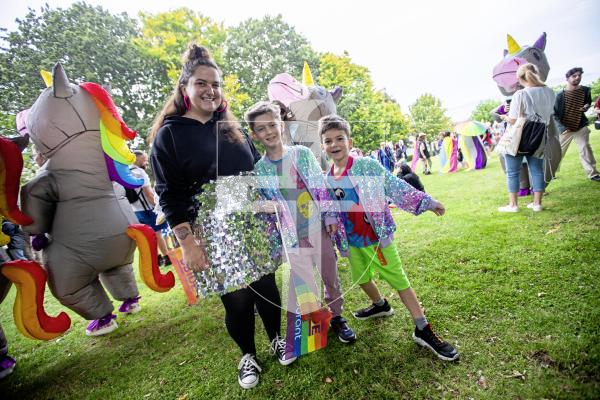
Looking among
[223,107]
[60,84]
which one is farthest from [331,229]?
[60,84]

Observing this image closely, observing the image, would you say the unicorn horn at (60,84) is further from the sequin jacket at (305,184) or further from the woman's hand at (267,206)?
the woman's hand at (267,206)

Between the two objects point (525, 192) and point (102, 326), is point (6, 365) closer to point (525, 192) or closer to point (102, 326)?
point (102, 326)

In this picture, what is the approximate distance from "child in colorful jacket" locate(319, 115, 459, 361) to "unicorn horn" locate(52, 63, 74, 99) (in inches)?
80.6

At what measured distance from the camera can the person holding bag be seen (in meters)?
3.48

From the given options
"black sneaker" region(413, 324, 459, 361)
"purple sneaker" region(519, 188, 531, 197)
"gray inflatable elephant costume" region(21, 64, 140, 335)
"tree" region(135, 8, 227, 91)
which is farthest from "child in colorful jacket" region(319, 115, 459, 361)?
"tree" region(135, 8, 227, 91)

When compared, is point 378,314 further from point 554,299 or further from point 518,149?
point 518,149

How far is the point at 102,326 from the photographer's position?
3.03 m

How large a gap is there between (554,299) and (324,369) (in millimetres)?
1779

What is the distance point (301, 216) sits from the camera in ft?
5.87

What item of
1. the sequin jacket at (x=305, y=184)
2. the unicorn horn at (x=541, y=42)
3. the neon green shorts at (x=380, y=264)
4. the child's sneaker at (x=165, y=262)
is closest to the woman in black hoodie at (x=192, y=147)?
the sequin jacket at (x=305, y=184)

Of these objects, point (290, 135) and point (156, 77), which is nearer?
point (290, 135)

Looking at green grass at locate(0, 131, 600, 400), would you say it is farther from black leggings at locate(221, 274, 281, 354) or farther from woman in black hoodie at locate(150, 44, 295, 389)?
woman in black hoodie at locate(150, 44, 295, 389)

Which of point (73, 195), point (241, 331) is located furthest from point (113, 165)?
point (241, 331)

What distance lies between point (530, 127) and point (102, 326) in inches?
227
